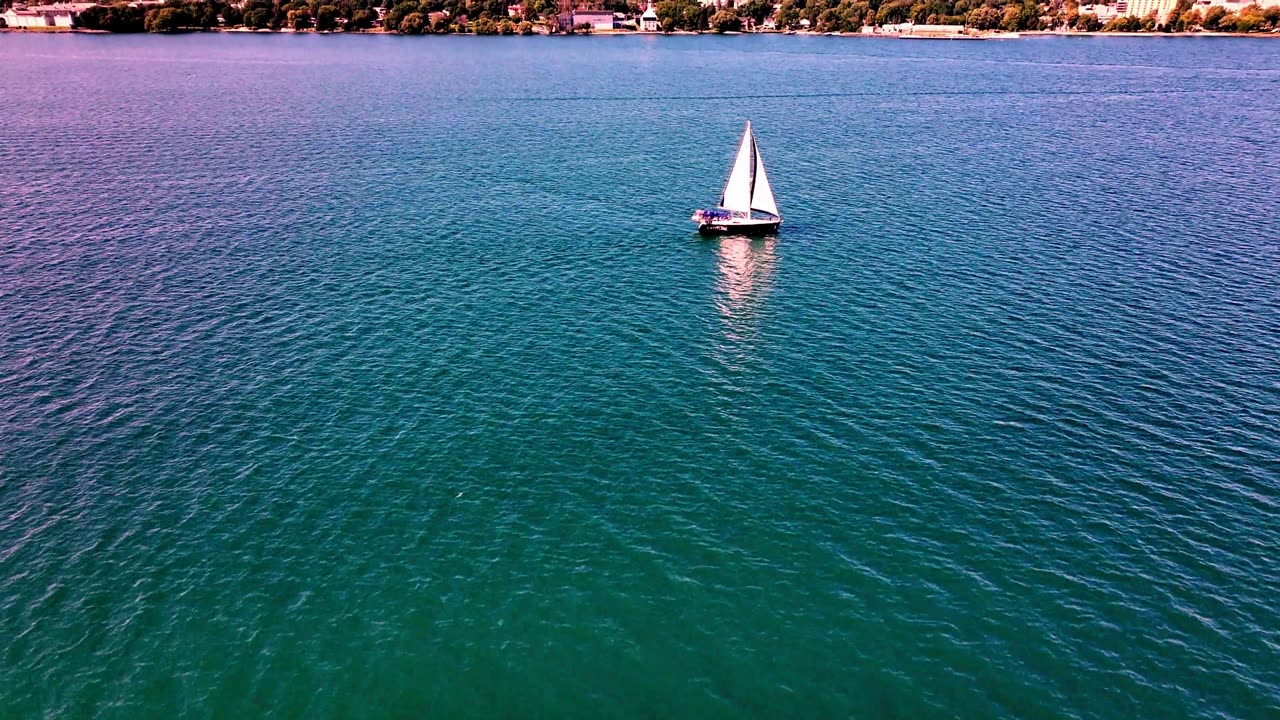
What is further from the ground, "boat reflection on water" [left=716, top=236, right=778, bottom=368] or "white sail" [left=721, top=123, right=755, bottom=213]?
"white sail" [left=721, top=123, right=755, bottom=213]

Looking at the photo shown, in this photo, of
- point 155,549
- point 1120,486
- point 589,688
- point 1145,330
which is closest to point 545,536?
point 589,688

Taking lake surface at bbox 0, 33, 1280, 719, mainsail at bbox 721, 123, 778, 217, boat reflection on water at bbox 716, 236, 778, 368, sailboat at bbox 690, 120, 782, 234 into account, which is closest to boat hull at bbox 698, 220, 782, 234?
sailboat at bbox 690, 120, 782, 234

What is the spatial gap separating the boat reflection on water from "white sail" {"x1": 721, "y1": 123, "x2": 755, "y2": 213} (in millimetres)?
6105

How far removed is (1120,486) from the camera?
89062 mm

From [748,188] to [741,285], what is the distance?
27.7 m

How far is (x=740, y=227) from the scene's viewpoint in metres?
166

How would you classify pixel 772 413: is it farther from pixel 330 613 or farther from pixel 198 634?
pixel 198 634

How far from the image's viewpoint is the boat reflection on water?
123562 mm

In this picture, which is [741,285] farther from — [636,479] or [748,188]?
[636,479]

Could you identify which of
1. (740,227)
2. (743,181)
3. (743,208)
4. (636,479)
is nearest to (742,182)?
(743,181)

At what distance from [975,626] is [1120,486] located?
28593 millimetres

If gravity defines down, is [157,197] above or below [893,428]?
above

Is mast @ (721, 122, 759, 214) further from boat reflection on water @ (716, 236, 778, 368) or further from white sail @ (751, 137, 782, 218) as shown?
boat reflection on water @ (716, 236, 778, 368)

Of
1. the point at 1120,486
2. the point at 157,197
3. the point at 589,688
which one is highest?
the point at 157,197
